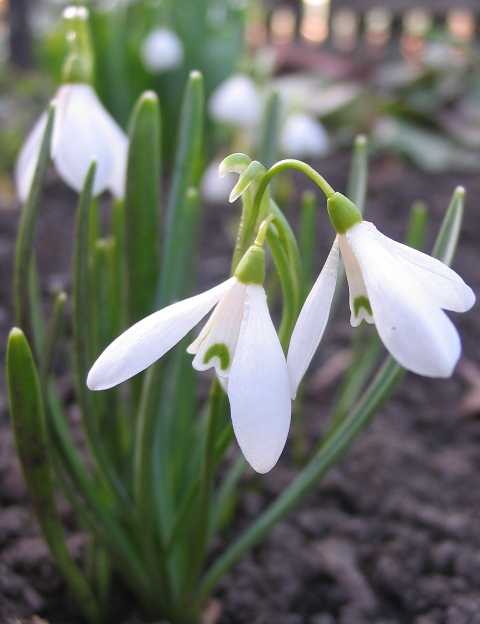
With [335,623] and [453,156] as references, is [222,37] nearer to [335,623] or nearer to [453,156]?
[453,156]

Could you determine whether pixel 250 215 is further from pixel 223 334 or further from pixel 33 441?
pixel 33 441

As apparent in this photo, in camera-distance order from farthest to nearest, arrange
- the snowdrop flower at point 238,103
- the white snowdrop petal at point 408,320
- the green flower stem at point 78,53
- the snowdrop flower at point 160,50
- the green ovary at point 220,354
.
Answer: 1. the snowdrop flower at point 160,50
2. the snowdrop flower at point 238,103
3. the green flower stem at point 78,53
4. the green ovary at point 220,354
5. the white snowdrop petal at point 408,320

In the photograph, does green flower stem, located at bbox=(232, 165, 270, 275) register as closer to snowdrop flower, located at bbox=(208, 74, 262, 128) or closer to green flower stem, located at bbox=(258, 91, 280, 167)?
green flower stem, located at bbox=(258, 91, 280, 167)

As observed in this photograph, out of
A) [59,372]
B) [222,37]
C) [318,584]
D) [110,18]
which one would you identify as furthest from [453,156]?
[318,584]

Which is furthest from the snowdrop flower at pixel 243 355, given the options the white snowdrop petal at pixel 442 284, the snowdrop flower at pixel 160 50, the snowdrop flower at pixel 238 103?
the snowdrop flower at pixel 160 50

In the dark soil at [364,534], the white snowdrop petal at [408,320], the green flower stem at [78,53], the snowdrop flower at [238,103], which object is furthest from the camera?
the snowdrop flower at [238,103]

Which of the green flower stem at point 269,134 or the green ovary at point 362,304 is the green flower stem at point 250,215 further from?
the green flower stem at point 269,134
